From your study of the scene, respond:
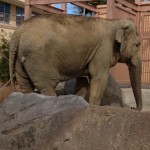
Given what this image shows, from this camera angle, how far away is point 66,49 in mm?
5770

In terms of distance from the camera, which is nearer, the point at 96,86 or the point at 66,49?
the point at 66,49

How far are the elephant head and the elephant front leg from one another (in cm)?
45

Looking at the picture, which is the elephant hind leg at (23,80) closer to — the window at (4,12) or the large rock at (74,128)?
the large rock at (74,128)

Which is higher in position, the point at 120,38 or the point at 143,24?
the point at 143,24

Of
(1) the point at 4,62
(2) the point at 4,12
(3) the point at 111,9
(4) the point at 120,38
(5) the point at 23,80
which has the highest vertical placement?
(2) the point at 4,12

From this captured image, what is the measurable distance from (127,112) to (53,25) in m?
2.37

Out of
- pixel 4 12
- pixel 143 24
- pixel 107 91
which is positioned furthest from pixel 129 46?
pixel 4 12

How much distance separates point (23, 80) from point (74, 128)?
220 cm

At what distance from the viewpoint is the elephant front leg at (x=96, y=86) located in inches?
236

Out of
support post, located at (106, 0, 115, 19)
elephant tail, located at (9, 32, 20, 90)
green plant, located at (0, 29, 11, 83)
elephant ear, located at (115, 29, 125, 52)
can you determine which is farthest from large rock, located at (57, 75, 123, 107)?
green plant, located at (0, 29, 11, 83)

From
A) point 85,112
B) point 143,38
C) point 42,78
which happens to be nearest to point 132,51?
point 42,78

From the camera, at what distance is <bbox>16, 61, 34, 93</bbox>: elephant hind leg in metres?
5.84

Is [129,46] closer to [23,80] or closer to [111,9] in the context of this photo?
[23,80]

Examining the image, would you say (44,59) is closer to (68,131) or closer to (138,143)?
(68,131)
